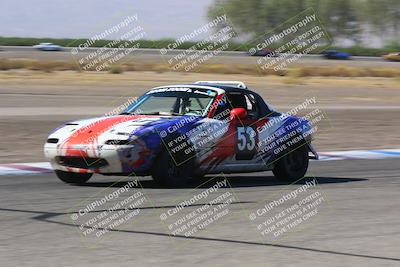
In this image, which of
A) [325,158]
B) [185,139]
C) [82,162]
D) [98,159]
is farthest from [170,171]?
[325,158]

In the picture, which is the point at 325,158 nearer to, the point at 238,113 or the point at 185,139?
the point at 238,113

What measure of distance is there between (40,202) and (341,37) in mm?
114729

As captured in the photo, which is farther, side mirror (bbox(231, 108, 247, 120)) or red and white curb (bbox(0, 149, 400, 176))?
red and white curb (bbox(0, 149, 400, 176))

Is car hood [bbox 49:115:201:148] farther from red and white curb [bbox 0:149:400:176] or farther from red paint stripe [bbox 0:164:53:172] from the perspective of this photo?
red paint stripe [bbox 0:164:53:172]

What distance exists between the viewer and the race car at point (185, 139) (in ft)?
33.3

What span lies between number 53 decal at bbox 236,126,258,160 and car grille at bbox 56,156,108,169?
2.01 meters

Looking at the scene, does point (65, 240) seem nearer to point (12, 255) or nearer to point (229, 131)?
point (12, 255)

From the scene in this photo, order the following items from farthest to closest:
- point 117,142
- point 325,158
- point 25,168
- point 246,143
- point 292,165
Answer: point 325,158 < point 25,168 < point 292,165 < point 246,143 < point 117,142

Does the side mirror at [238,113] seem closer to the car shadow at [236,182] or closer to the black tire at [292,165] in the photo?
the car shadow at [236,182]

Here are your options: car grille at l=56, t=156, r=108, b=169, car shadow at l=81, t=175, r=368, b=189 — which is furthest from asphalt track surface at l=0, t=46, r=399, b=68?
car grille at l=56, t=156, r=108, b=169

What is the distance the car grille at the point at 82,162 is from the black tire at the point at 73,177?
0.48m

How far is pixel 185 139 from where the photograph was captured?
1046 cm

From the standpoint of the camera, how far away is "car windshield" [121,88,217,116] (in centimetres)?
1113

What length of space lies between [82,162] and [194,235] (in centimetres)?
320
